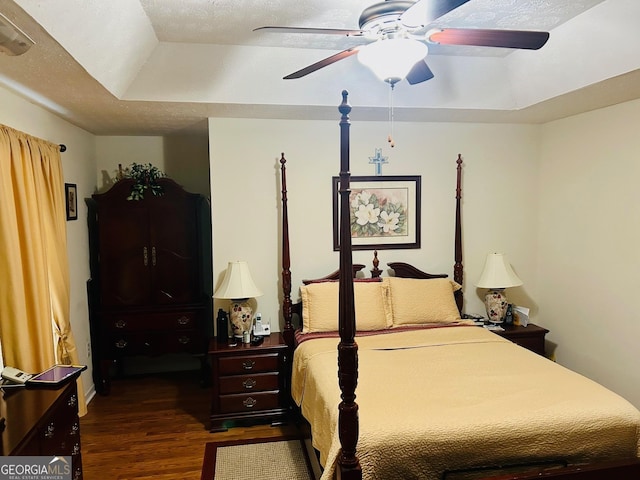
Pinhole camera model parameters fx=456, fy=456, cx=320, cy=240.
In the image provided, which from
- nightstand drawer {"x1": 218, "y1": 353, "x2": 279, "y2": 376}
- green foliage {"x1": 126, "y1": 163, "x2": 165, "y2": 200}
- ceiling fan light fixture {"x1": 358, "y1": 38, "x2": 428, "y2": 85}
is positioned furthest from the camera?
green foliage {"x1": 126, "y1": 163, "x2": 165, "y2": 200}

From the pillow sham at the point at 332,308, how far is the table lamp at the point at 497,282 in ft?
2.93

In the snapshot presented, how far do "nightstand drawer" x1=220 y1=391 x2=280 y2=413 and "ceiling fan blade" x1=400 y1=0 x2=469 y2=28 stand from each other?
2606 millimetres

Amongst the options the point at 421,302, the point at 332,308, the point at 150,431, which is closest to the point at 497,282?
the point at 421,302

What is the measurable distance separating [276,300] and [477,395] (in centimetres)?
185

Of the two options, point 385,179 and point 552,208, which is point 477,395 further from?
point 552,208

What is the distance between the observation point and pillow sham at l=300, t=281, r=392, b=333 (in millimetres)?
3297

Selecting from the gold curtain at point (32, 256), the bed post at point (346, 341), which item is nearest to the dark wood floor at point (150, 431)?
the gold curtain at point (32, 256)

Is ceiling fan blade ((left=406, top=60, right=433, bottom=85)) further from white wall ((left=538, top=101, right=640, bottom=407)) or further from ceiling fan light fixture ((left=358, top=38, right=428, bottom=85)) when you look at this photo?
white wall ((left=538, top=101, right=640, bottom=407))

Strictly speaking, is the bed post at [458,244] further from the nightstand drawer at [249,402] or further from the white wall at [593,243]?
the nightstand drawer at [249,402]

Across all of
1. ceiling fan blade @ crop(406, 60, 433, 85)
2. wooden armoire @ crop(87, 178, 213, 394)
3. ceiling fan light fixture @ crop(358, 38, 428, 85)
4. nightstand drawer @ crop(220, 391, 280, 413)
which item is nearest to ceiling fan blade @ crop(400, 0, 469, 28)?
ceiling fan light fixture @ crop(358, 38, 428, 85)

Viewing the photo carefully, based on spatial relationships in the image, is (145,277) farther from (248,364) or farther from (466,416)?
(466,416)

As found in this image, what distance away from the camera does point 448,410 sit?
206 centimetres

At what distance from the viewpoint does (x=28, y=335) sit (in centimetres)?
248

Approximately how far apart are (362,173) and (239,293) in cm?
138
